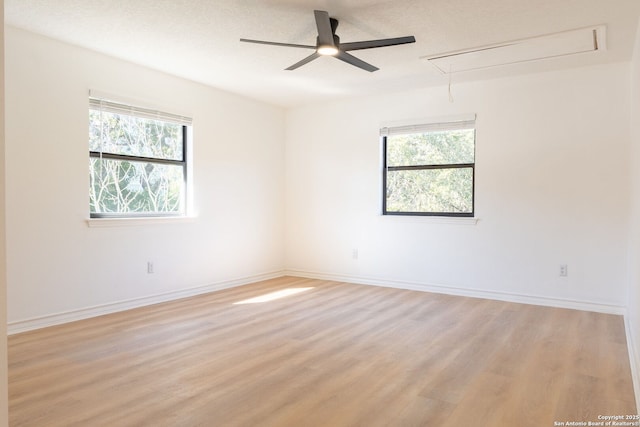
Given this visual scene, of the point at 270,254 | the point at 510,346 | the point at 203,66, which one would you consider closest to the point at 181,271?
the point at 270,254

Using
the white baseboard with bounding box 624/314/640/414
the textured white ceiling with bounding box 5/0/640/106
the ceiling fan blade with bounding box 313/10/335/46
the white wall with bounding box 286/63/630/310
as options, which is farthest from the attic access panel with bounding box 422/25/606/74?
the white baseboard with bounding box 624/314/640/414

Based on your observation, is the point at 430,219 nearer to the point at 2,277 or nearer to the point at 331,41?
the point at 331,41

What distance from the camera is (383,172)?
18.1 ft

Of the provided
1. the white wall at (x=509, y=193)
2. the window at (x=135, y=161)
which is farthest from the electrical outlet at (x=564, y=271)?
the window at (x=135, y=161)

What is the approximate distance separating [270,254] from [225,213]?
1.05 meters

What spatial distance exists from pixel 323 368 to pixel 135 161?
9.55ft

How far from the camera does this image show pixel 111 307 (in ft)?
13.4

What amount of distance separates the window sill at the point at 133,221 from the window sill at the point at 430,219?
7.95 ft

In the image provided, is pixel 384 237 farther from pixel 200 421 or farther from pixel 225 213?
pixel 200 421

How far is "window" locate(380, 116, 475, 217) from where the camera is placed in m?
4.95

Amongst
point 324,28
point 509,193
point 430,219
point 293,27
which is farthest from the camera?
point 430,219

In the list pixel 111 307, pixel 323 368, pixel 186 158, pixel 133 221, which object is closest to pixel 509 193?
pixel 323 368

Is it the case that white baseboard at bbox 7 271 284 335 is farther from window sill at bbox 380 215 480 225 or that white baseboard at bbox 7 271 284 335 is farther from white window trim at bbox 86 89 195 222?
window sill at bbox 380 215 480 225

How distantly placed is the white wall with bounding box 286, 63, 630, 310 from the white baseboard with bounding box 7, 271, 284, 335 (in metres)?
1.40
